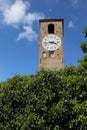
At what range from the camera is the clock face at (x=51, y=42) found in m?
43.2

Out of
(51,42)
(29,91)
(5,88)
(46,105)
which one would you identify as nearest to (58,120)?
(46,105)

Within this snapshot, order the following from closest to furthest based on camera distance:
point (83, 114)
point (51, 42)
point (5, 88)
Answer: point (83, 114), point (5, 88), point (51, 42)

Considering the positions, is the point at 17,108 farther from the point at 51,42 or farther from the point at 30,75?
the point at 51,42

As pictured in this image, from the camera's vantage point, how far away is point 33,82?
2061cm

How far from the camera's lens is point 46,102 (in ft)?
64.2

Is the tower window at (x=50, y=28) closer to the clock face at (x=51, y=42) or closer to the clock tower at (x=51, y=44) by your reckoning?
the clock tower at (x=51, y=44)

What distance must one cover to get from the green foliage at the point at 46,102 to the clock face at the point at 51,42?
21.7m

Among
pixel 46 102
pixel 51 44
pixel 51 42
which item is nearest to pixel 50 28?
pixel 51 42

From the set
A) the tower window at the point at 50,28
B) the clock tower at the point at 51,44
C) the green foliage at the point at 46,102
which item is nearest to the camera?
the green foliage at the point at 46,102

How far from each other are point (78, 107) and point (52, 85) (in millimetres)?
1961

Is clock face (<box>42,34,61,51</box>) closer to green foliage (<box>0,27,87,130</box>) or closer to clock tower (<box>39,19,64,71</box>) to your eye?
clock tower (<box>39,19,64,71</box>)

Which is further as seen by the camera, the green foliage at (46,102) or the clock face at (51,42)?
the clock face at (51,42)

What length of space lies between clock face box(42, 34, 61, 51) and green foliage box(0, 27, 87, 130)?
21668mm

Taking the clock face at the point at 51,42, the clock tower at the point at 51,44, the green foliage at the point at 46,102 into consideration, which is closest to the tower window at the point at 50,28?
the clock tower at the point at 51,44
